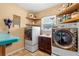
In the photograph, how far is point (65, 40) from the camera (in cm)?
99

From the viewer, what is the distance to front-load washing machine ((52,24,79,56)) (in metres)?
0.89

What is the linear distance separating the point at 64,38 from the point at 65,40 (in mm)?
28

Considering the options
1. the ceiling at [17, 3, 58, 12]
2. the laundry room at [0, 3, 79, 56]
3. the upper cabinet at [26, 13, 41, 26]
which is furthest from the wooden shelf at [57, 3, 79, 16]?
the upper cabinet at [26, 13, 41, 26]

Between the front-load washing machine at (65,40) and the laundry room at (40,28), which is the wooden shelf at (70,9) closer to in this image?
the laundry room at (40,28)

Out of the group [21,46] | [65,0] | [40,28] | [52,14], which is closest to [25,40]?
[21,46]

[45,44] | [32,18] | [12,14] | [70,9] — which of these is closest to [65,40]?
[45,44]

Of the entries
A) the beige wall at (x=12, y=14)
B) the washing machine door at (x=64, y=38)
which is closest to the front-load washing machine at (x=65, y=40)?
the washing machine door at (x=64, y=38)

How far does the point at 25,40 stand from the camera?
1055 mm

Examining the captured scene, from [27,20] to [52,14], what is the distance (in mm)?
342

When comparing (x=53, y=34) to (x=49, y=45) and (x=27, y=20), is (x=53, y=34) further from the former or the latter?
(x=27, y=20)

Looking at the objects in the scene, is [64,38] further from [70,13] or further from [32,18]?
[32,18]

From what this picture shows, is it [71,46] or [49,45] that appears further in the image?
[49,45]

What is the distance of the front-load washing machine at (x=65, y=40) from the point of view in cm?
89

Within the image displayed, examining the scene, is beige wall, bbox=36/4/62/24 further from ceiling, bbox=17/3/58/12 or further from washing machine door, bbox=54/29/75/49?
washing machine door, bbox=54/29/75/49
